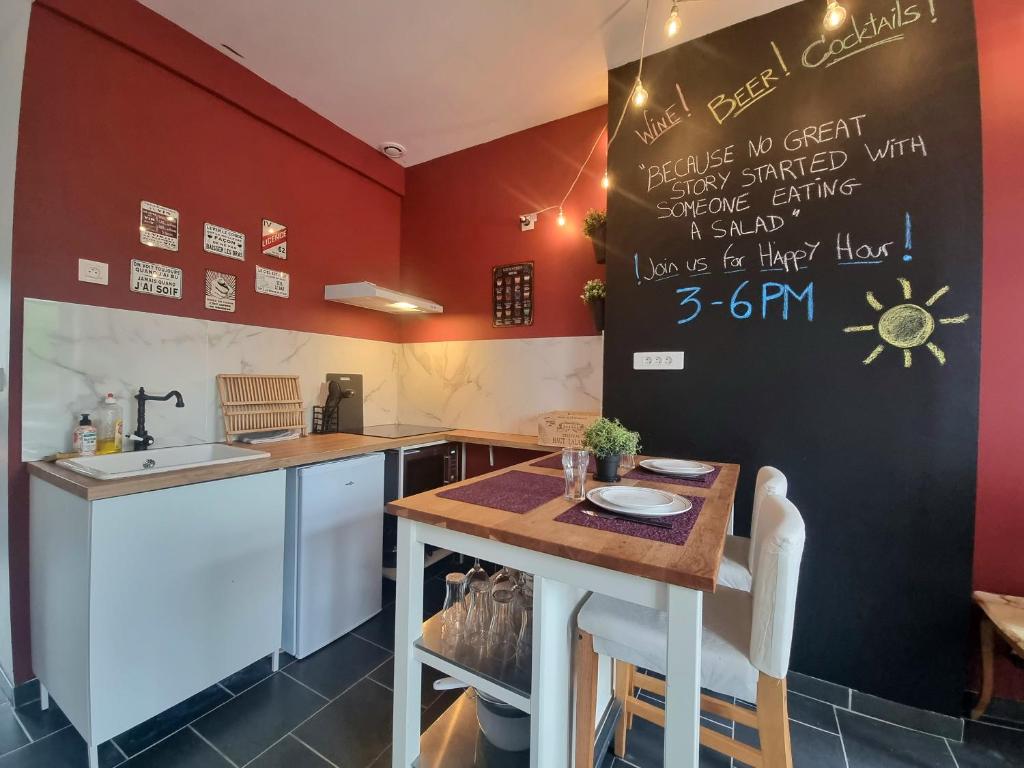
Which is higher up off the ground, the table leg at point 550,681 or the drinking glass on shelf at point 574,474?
the drinking glass on shelf at point 574,474

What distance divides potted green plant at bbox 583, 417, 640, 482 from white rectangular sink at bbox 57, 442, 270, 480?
51.8 inches

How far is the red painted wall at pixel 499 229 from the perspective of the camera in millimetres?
2510

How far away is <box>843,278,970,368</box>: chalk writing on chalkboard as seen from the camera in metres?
1.47

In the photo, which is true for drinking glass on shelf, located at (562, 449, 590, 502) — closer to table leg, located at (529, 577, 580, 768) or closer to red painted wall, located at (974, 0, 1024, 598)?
table leg, located at (529, 577, 580, 768)

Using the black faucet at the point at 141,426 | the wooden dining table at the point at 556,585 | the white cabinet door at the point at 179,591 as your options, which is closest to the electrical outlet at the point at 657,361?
the wooden dining table at the point at 556,585

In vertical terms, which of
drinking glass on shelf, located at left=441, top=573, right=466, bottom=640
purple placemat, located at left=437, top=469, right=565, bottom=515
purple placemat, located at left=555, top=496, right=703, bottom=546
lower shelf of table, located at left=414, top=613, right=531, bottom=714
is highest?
purple placemat, located at left=437, top=469, right=565, bottom=515

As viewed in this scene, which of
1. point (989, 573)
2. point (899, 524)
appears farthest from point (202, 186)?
point (989, 573)

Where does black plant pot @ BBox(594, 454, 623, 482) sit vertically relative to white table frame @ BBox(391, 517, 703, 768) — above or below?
above

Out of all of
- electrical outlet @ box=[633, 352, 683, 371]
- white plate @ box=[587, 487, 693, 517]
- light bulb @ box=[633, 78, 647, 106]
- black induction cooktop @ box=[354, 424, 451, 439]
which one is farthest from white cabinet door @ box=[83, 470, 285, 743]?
light bulb @ box=[633, 78, 647, 106]

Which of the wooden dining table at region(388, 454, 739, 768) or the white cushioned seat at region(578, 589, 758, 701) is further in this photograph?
the white cushioned seat at region(578, 589, 758, 701)

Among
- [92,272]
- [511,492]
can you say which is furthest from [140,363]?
[511,492]

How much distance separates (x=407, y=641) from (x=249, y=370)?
1.78 meters

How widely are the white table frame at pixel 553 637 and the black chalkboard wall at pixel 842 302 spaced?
46.9 inches

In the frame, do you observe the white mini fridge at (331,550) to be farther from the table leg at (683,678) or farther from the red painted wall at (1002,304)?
→ the red painted wall at (1002,304)
